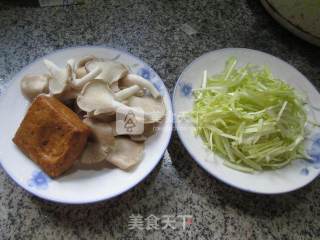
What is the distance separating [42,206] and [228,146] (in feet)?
1.50

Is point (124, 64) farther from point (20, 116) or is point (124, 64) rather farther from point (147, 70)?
point (20, 116)

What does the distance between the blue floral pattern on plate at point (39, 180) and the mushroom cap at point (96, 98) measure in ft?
0.55

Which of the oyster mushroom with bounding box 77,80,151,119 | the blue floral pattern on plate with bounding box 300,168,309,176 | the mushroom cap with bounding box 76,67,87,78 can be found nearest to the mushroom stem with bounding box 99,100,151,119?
the oyster mushroom with bounding box 77,80,151,119

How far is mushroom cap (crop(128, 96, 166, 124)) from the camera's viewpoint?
2.59ft

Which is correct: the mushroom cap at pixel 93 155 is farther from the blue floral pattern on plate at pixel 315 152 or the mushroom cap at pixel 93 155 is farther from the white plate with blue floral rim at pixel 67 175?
the blue floral pattern on plate at pixel 315 152

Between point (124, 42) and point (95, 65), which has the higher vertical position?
point (95, 65)

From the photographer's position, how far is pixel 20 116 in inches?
31.0

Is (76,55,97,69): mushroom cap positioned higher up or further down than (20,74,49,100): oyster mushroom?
higher up

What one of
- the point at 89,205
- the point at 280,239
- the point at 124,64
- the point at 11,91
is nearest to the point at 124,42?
the point at 124,64

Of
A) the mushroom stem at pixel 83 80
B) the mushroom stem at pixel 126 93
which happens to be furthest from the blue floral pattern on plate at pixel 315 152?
the mushroom stem at pixel 83 80

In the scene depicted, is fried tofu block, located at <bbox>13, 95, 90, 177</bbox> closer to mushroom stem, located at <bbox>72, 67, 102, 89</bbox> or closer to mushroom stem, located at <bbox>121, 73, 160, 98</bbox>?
mushroom stem, located at <bbox>72, 67, 102, 89</bbox>

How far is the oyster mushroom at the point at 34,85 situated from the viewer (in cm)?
79

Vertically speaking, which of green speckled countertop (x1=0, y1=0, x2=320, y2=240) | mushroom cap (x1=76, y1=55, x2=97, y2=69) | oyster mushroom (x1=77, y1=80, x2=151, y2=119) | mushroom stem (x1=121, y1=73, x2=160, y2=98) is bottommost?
green speckled countertop (x1=0, y1=0, x2=320, y2=240)

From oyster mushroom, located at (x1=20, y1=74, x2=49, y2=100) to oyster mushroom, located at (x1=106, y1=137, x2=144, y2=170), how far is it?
219 millimetres
